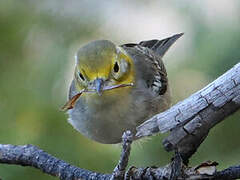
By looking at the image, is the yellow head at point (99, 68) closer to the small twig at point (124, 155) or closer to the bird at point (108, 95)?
the bird at point (108, 95)

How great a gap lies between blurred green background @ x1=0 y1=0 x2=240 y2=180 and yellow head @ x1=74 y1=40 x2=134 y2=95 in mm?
168

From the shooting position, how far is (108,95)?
7.34ft

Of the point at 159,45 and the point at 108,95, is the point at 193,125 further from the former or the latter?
the point at 159,45

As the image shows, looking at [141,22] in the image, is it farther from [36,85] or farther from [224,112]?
[224,112]

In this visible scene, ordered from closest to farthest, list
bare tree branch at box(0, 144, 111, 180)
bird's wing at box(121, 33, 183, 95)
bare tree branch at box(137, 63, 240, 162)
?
bare tree branch at box(137, 63, 240, 162) < bare tree branch at box(0, 144, 111, 180) < bird's wing at box(121, 33, 183, 95)

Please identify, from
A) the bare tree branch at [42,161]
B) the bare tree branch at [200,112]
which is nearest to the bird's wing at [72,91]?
the bare tree branch at [42,161]

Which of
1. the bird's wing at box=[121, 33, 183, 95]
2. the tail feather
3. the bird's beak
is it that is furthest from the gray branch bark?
the tail feather

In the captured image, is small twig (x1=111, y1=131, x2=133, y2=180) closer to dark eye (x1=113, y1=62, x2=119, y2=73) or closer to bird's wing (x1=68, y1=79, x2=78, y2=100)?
dark eye (x1=113, y1=62, x2=119, y2=73)

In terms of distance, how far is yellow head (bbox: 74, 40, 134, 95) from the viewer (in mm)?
2162

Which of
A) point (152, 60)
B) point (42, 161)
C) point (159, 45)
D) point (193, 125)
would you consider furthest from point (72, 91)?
point (193, 125)

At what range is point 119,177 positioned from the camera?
1.62 meters

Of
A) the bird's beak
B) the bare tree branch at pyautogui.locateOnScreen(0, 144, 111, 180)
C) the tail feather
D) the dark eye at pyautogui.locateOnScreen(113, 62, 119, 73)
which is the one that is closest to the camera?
the bare tree branch at pyautogui.locateOnScreen(0, 144, 111, 180)

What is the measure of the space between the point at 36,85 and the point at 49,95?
0.07 meters

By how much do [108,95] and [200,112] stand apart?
884mm
